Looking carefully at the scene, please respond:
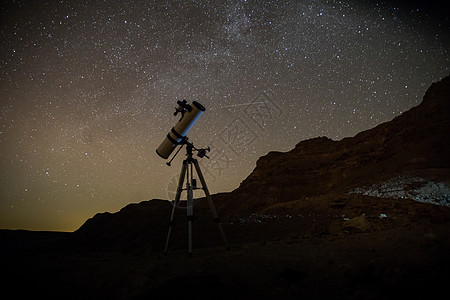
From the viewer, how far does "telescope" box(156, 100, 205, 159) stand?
5414 millimetres

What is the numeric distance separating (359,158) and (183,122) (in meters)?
35.2

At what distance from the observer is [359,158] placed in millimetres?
34219

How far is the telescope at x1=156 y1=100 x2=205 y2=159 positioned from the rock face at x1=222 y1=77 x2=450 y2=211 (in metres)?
24.5

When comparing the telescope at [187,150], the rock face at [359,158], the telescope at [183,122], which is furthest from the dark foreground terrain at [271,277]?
the rock face at [359,158]

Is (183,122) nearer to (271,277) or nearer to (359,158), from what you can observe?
(271,277)

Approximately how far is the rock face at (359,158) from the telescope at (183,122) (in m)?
24.5

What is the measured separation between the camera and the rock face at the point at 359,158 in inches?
1110

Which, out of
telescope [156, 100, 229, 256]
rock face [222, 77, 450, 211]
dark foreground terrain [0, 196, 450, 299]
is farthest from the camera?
rock face [222, 77, 450, 211]

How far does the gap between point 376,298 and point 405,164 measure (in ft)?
106

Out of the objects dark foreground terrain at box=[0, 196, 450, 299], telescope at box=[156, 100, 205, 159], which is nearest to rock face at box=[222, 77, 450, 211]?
dark foreground terrain at box=[0, 196, 450, 299]

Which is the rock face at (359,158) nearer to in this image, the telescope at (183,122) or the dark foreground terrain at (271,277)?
the dark foreground terrain at (271,277)

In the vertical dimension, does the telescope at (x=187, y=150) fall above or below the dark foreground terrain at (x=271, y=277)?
above

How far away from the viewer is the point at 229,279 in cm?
323

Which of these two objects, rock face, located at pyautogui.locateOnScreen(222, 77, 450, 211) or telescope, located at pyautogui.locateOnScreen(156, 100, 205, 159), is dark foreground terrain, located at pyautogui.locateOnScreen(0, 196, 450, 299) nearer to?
telescope, located at pyautogui.locateOnScreen(156, 100, 205, 159)
